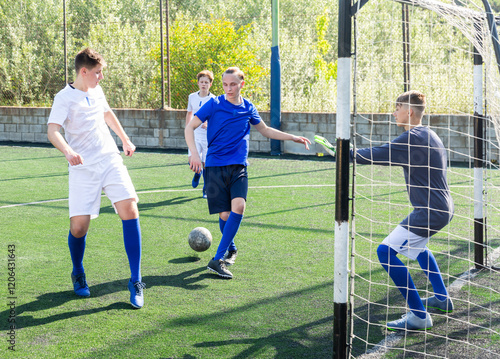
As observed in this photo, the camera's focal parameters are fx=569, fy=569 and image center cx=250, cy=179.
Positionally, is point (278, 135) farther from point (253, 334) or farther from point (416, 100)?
point (253, 334)

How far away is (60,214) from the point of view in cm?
763

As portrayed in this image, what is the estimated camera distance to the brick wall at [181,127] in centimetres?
1311

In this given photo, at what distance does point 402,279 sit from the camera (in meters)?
3.88

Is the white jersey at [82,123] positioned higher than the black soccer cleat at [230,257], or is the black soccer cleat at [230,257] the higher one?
the white jersey at [82,123]

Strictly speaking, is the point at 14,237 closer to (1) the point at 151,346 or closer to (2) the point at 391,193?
(1) the point at 151,346

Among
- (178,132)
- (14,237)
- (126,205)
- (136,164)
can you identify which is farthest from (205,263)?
(178,132)

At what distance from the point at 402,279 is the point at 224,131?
2.18 m

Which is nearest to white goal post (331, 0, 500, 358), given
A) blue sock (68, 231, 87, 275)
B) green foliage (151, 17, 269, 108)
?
blue sock (68, 231, 87, 275)

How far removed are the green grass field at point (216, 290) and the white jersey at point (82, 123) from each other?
3.85ft

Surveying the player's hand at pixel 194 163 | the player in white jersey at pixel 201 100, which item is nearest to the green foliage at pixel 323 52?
the player in white jersey at pixel 201 100

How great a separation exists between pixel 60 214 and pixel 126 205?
3.57m

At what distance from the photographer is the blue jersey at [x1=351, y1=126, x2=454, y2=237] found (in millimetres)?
3854

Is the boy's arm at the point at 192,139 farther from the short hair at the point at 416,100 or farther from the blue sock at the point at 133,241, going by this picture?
the short hair at the point at 416,100

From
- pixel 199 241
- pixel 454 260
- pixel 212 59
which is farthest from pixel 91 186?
pixel 212 59
